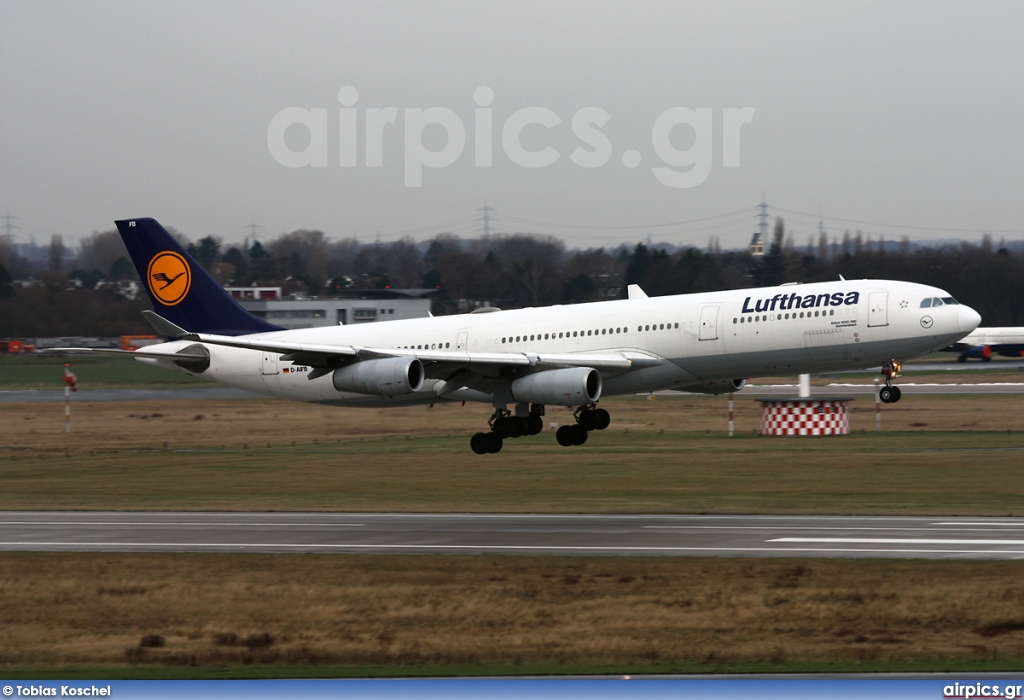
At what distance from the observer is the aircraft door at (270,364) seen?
158 feet

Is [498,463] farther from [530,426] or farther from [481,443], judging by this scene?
[530,426]

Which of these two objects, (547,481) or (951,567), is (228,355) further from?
(951,567)

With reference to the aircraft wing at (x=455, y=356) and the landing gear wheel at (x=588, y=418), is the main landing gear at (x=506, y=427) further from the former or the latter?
the aircraft wing at (x=455, y=356)

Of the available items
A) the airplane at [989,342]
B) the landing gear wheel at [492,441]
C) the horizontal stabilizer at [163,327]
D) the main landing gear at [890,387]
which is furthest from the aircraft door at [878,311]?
the airplane at [989,342]

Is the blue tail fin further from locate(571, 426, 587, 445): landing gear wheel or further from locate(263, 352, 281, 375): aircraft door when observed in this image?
locate(571, 426, 587, 445): landing gear wheel

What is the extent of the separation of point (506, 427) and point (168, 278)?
620 inches

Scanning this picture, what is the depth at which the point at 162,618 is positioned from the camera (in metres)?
25.4

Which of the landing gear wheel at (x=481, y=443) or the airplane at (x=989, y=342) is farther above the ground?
the airplane at (x=989, y=342)

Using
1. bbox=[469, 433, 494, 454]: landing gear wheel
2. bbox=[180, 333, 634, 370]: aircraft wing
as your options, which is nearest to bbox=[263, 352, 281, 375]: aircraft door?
bbox=[180, 333, 634, 370]: aircraft wing

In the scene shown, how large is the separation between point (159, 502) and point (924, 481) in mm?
A: 26721

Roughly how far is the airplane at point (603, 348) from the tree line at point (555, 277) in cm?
6723

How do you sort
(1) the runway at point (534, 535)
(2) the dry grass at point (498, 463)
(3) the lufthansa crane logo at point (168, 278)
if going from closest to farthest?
(1) the runway at point (534, 535), (2) the dry grass at point (498, 463), (3) the lufthansa crane logo at point (168, 278)

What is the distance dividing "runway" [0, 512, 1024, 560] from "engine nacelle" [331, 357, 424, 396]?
4003mm

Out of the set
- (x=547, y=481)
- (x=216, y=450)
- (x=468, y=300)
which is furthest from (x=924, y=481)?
(x=468, y=300)
